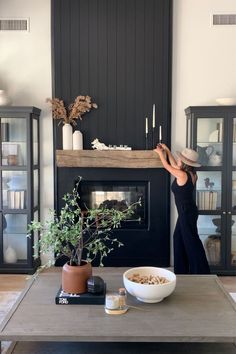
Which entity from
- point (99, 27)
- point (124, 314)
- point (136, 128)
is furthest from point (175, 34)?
point (124, 314)

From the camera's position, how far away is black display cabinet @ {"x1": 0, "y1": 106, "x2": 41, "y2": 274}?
4.25 metres

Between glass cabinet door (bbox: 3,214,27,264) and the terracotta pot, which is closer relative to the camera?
the terracotta pot

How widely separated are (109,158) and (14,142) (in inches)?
43.9

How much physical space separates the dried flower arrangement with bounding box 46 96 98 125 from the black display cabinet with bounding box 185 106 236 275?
1.16 meters

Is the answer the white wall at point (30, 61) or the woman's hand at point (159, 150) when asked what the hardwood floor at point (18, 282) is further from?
the woman's hand at point (159, 150)

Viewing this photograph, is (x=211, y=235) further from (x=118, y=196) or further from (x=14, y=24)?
(x=14, y=24)

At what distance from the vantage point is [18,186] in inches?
173

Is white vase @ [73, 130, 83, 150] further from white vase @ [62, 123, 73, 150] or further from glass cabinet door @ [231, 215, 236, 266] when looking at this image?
glass cabinet door @ [231, 215, 236, 266]

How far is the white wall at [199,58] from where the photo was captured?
14.4 feet

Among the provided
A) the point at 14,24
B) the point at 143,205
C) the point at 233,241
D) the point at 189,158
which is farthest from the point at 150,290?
the point at 14,24

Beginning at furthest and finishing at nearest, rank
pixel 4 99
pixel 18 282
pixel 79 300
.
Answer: pixel 4 99
pixel 18 282
pixel 79 300

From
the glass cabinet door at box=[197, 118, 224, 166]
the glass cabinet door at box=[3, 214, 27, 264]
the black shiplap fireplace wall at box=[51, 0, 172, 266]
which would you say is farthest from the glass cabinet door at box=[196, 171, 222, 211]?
the glass cabinet door at box=[3, 214, 27, 264]

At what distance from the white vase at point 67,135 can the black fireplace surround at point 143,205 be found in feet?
Result: 0.92

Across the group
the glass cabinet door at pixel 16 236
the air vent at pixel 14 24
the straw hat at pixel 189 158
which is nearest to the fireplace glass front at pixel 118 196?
the glass cabinet door at pixel 16 236
